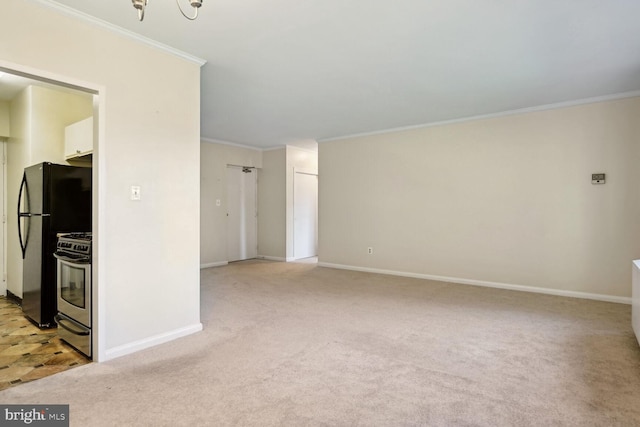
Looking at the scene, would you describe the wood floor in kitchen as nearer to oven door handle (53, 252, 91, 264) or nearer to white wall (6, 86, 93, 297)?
oven door handle (53, 252, 91, 264)

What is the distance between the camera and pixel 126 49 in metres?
2.70

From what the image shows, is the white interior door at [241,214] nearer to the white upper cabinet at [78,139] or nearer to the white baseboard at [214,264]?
the white baseboard at [214,264]

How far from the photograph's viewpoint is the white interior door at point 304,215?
24.8 feet

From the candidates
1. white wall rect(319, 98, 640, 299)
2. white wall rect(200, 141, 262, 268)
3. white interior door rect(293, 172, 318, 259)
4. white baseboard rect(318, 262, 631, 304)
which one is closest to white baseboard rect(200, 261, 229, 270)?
white wall rect(200, 141, 262, 268)

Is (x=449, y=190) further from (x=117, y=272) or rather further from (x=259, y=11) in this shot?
(x=117, y=272)

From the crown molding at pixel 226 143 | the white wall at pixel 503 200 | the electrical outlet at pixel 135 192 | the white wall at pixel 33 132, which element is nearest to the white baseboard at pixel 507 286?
the white wall at pixel 503 200

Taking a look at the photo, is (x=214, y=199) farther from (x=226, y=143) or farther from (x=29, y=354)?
(x=29, y=354)

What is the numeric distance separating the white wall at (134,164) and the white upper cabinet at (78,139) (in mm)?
1167

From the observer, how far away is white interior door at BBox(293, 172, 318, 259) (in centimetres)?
757

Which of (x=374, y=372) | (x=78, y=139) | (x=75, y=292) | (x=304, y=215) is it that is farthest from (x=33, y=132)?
(x=304, y=215)

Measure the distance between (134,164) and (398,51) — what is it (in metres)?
2.40

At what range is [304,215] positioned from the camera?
7.80 metres

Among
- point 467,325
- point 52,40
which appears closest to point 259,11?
point 52,40

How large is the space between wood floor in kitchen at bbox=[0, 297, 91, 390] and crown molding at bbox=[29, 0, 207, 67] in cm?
249
